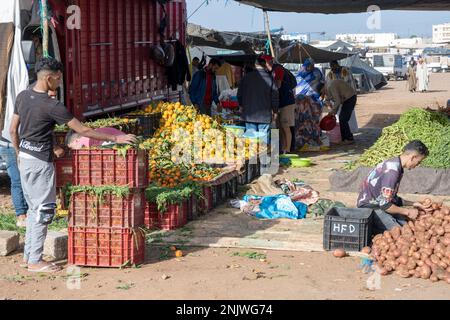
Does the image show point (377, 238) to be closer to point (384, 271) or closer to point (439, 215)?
point (384, 271)

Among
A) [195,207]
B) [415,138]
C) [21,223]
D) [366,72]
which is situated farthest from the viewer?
[366,72]

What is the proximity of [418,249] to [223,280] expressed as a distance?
76.1 inches

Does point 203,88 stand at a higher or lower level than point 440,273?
higher

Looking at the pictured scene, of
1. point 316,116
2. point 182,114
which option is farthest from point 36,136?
point 316,116

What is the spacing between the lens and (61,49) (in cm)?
1184

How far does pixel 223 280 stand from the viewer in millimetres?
7043

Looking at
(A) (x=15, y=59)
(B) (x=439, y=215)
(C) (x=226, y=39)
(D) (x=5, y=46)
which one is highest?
(C) (x=226, y=39)

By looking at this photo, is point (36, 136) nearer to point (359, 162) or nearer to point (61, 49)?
point (61, 49)

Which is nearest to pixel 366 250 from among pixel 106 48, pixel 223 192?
pixel 223 192

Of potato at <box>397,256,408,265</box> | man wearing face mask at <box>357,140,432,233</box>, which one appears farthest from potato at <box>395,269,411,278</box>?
man wearing face mask at <box>357,140,432,233</box>

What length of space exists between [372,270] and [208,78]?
10.6 m

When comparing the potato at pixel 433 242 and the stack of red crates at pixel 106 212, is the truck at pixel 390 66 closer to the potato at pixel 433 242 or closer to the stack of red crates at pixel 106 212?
the potato at pixel 433 242

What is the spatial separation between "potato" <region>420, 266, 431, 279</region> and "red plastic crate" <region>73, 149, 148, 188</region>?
2822 mm

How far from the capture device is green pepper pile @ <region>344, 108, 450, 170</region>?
11.5 metres
